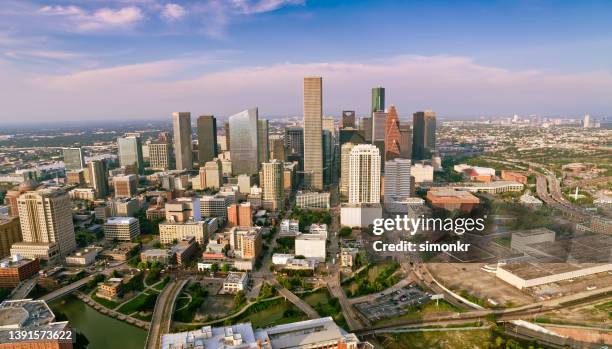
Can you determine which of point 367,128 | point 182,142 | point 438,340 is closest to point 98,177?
point 182,142

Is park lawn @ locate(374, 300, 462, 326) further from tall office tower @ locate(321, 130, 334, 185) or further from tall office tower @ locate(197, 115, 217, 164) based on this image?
tall office tower @ locate(197, 115, 217, 164)

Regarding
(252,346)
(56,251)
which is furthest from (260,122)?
(252,346)

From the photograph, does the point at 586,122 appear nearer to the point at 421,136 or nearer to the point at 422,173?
the point at 422,173

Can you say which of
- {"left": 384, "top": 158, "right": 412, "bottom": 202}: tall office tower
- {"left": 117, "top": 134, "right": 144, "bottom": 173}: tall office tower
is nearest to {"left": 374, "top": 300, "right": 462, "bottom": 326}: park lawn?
{"left": 384, "top": 158, "right": 412, "bottom": 202}: tall office tower

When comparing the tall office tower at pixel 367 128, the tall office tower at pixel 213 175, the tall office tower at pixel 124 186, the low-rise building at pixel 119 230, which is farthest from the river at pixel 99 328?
the tall office tower at pixel 367 128

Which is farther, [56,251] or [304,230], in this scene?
[304,230]

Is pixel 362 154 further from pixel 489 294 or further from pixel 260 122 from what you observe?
pixel 260 122

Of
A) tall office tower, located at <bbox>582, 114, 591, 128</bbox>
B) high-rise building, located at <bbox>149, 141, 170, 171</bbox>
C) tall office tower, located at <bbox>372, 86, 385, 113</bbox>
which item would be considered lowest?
high-rise building, located at <bbox>149, 141, 170, 171</bbox>
